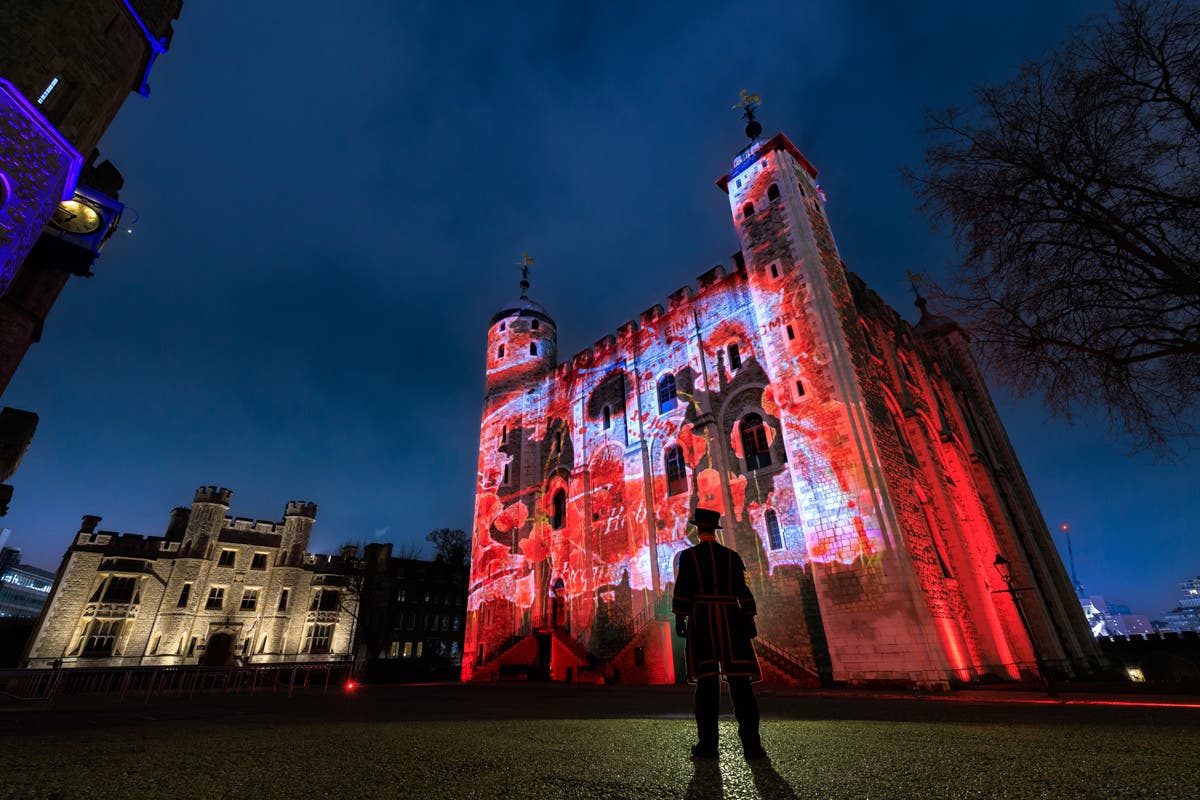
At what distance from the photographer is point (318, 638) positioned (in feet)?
114

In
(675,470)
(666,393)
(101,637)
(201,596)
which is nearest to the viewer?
(675,470)

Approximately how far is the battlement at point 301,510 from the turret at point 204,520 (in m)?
3.75

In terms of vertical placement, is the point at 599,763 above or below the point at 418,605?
below

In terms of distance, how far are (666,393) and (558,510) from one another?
8.00 meters

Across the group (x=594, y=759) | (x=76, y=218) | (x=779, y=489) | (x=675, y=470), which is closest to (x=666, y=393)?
(x=675, y=470)

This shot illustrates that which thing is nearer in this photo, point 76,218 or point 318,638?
point 76,218

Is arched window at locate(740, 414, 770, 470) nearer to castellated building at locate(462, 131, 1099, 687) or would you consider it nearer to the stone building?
castellated building at locate(462, 131, 1099, 687)

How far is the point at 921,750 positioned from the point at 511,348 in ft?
87.5

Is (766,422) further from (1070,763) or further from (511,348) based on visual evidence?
(511,348)

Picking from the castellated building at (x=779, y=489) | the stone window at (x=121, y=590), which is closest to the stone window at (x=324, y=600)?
the stone window at (x=121, y=590)

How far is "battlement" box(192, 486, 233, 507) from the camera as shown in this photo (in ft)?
111

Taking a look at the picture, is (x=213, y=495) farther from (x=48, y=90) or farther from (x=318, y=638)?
(x=48, y=90)

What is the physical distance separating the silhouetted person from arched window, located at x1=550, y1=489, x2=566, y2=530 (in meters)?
19.5

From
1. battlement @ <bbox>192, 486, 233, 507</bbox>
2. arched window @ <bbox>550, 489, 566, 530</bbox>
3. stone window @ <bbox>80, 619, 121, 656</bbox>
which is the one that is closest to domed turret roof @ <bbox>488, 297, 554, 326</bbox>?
arched window @ <bbox>550, 489, 566, 530</bbox>
